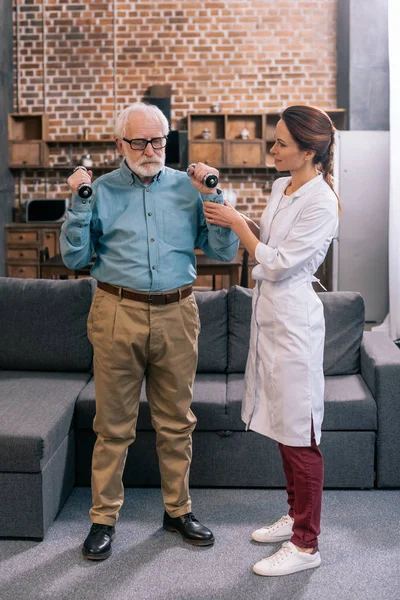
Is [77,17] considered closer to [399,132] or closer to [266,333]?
[399,132]

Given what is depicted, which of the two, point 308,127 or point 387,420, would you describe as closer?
point 308,127

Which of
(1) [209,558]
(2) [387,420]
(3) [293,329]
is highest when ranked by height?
(3) [293,329]

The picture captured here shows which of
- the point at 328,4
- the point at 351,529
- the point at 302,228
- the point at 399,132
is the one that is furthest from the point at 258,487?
the point at 328,4

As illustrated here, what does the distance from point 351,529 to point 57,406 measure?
134 centimetres

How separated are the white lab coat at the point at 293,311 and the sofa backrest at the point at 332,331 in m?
1.13

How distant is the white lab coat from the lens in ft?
9.02

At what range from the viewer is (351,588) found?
108 inches

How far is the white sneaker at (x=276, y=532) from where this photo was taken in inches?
122

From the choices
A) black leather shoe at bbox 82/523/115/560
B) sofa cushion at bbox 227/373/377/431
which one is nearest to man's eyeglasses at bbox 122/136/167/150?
sofa cushion at bbox 227/373/377/431

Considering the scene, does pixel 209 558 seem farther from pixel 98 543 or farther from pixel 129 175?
pixel 129 175

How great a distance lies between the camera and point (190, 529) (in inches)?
122

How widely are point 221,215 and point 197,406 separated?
1.09 metres

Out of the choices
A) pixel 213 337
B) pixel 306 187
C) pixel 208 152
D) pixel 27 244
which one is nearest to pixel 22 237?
pixel 27 244

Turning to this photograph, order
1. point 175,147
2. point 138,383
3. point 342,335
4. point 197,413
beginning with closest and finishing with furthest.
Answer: point 138,383, point 197,413, point 342,335, point 175,147
